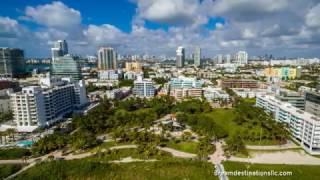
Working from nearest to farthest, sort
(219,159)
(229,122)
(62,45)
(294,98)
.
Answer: (219,159), (229,122), (294,98), (62,45)

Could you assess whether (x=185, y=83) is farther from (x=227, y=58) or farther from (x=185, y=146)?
(x=227, y=58)

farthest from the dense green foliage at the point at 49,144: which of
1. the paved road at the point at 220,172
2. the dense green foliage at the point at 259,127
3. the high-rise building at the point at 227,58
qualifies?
the high-rise building at the point at 227,58

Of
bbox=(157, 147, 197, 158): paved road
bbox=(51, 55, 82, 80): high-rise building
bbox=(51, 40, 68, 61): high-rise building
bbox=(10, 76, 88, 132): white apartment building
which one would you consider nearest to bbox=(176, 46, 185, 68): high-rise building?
bbox=(51, 40, 68, 61): high-rise building

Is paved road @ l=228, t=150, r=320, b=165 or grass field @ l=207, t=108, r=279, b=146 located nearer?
paved road @ l=228, t=150, r=320, b=165

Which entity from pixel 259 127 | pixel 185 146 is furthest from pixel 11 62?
pixel 259 127

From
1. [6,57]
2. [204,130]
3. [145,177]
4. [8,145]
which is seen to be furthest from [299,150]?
[6,57]

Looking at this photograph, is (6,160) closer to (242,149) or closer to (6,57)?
(242,149)

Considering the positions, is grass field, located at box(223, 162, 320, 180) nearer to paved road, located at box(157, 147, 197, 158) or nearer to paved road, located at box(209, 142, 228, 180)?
paved road, located at box(209, 142, 228, 180)
